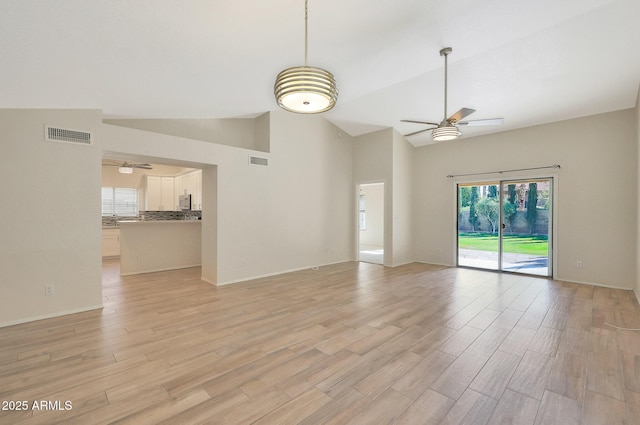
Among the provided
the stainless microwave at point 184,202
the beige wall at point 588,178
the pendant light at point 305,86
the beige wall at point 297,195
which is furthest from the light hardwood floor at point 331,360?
the stainless microwave at point 184,202

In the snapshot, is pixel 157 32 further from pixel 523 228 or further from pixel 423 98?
pixel 523 228

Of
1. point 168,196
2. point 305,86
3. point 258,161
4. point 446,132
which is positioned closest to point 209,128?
point 258,161

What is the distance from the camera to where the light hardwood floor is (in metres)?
1.86

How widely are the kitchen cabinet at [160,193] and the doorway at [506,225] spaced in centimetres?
846

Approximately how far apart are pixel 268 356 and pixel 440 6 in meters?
3.82

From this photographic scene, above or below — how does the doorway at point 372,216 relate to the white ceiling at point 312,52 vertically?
below

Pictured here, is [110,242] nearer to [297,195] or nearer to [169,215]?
[169,215]

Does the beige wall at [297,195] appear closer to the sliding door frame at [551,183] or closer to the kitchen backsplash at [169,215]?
the sliding door frame at [551,183]

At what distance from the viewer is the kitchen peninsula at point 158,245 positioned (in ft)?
19.1

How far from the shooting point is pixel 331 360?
2.50 meters

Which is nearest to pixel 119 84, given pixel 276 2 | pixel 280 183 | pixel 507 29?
pixel 276 2

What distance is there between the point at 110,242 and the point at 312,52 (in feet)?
26.3

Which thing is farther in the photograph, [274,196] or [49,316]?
[274,196]

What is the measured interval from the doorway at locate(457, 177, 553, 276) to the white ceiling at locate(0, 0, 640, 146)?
5.93 feet
